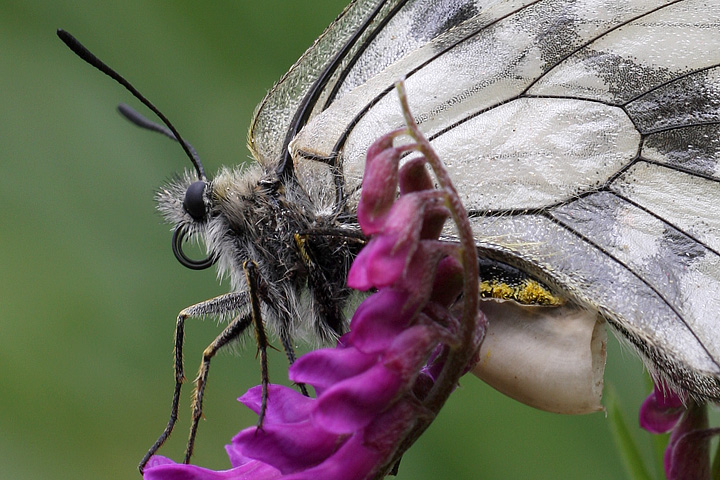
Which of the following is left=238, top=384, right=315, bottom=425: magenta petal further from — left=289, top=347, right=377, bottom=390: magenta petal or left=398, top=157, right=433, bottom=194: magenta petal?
left=398, top=157, right=433, bottom=194: magenta petal

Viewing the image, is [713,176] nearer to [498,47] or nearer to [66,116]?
[498,47]

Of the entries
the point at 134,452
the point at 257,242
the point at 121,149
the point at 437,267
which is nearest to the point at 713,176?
the point at 437,267

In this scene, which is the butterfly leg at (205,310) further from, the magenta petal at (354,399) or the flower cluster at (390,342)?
the magenta petal at (354,399)

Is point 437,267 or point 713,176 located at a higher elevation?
point 437,267

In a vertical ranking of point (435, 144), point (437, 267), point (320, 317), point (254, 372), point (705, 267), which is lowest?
point (254, 372)

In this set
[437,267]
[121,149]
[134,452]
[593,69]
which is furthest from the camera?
[121,149]

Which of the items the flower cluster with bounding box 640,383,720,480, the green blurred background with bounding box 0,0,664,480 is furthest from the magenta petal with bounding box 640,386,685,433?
the green blurred background with bounding box 0,0,664,480

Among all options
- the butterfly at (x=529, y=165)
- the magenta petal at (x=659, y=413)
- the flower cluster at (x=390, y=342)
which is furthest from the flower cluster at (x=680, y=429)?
the flower cluster at (x=390, y=342)
